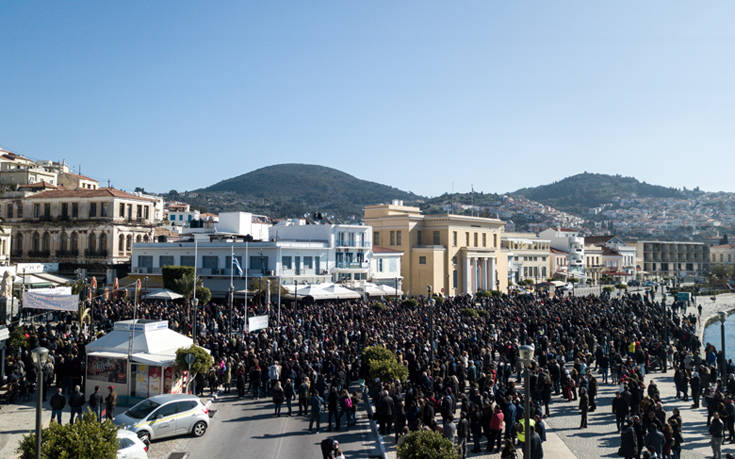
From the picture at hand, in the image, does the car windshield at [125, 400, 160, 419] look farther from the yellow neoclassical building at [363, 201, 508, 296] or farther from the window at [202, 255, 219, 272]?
the yellow neoclassical building at [363, 201, 508, 296]

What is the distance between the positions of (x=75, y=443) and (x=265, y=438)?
5.76 metres

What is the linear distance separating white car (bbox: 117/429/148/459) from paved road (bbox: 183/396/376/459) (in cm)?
175

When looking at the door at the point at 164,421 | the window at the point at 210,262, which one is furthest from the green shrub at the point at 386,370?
the window at the point at 210,262

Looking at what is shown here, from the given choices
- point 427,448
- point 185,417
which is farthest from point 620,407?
point 185,417

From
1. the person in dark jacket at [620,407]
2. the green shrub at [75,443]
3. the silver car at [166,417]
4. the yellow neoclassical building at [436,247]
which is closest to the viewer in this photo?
the green shrub at [75,443]

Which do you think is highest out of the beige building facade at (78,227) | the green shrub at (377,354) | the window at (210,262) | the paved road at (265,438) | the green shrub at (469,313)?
the beige building facade at (78,227)

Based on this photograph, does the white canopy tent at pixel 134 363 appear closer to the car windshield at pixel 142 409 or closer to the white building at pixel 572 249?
the car windshield at pixel 142 409

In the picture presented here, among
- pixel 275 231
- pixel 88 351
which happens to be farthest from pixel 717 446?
pixel 275 231

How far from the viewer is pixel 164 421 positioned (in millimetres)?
14758

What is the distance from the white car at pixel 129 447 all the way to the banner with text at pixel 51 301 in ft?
44.8

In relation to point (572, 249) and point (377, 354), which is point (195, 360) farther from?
point (572, 249)

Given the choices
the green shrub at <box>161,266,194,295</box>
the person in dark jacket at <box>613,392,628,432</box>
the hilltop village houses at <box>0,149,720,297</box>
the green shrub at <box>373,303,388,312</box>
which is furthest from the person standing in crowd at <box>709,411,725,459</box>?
the green shrub at <box>161,266,194,295</box>

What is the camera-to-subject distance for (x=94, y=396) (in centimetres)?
1561

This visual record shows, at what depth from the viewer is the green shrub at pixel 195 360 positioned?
17562mm
